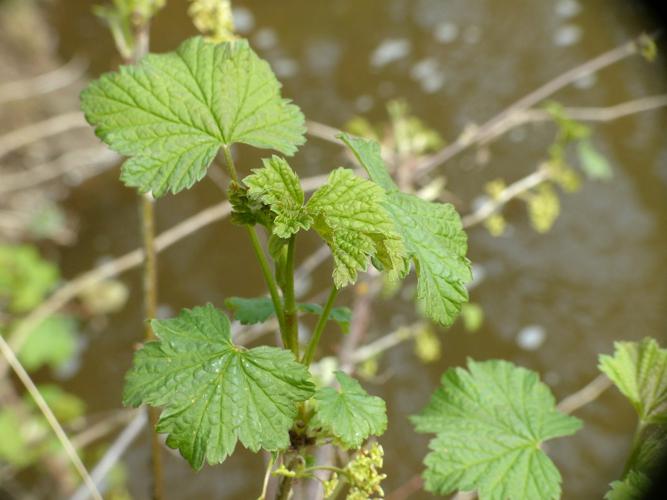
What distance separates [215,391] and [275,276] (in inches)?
6.9

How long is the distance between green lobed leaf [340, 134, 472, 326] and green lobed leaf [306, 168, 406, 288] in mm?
37

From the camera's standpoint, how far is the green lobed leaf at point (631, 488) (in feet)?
2.88

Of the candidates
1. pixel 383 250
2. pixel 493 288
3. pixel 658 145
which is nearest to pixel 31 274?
pixel 493 288

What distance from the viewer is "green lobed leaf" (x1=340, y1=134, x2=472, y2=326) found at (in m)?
0.80

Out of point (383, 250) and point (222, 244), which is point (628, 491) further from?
point (222, 244)

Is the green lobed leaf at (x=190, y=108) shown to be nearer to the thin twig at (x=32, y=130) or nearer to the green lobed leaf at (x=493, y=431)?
the green lobed leaf at (x=493, y=431)

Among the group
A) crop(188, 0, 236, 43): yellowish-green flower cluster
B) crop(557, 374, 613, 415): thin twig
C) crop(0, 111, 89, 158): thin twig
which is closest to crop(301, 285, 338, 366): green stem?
crop(188, 0, 236, 43): yellowish-green flower cluster

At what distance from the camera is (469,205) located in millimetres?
3252

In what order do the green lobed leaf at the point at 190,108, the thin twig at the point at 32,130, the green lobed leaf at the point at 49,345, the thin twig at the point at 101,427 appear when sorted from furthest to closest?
the thin twig at the point at 32,130
the green lobed leaf at the point at 49,345
the thin twig at the point at 101,427
the green lobed leaf at the point at 190,108

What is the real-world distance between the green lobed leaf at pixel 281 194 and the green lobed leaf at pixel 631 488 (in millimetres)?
553

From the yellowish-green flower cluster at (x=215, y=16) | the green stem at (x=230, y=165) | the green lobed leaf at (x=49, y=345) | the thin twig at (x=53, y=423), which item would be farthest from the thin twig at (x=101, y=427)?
the green stem at (x=230, y=165)

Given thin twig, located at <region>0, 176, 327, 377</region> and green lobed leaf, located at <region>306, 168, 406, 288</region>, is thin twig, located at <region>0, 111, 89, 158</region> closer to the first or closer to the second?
thin twig, located at <region>0, 176, 327, 377</region>

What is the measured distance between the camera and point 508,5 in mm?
3945

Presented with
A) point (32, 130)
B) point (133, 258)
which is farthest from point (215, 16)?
point (32, 130)
